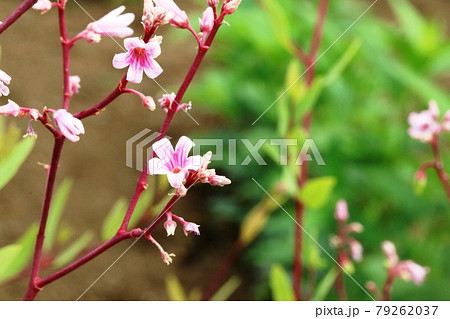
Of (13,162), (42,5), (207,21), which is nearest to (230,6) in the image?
(207,21)

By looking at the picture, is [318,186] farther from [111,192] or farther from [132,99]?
[132,99]

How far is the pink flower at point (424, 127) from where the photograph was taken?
727 mm

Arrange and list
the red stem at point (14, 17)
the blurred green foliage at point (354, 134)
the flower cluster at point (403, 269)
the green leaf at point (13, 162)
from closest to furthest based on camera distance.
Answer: the red stem at point (14, 17)
the green leaf at point (13, 162)
the flower cluster at point (403, 269)
the blurred green foliage at point (354, 134)

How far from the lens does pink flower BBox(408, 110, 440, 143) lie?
727 mm

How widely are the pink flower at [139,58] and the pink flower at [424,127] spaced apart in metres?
0.40

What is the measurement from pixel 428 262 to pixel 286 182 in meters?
0.59

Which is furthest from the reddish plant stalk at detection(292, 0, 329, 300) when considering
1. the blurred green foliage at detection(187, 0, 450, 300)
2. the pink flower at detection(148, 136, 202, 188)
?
the pink flower at detection(148, 136, 202, 188)

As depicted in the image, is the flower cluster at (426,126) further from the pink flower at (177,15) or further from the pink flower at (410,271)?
the pink flower at (177,15)

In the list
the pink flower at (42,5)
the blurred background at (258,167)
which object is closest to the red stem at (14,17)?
the pink flower at (42,5)

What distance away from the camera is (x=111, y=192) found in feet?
5.91

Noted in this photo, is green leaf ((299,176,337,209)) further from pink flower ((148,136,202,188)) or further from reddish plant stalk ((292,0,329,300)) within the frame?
pink flower ((148,136,202,188))

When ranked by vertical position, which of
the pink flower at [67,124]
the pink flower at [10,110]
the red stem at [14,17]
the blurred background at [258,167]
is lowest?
the blurred background at [258,167]

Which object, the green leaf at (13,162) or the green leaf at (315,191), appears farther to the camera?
the green leaf at (315,191)
